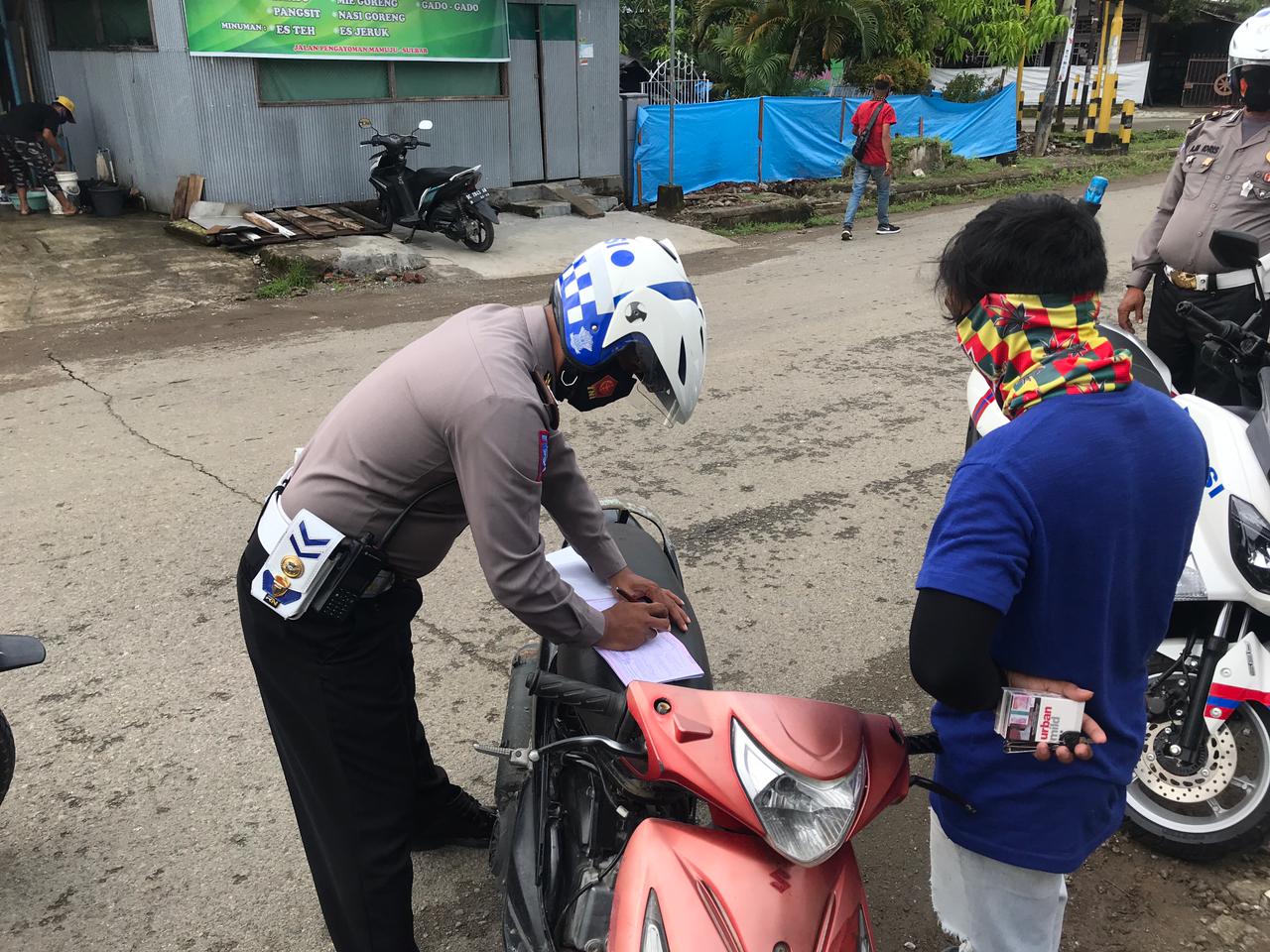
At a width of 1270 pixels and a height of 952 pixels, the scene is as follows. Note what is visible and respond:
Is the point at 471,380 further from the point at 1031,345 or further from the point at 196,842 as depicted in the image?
the point at 196,842

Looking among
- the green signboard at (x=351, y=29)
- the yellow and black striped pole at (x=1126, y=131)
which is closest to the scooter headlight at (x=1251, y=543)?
the green signboard at (x=351, y=29)

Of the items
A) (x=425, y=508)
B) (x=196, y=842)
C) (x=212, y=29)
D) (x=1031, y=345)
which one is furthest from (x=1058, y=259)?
(x=212, y=29)

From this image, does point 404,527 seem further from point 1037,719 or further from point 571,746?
point 1037,719

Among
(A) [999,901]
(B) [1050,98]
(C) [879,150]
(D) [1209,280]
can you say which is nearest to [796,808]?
(A) [999,901]

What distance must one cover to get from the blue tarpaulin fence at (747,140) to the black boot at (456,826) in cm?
1233

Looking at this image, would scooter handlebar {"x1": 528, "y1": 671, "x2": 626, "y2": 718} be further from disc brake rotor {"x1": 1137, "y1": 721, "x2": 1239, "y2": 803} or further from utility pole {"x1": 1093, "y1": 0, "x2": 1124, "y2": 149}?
utility pole {"x1": 1093, "y1": 0, "x2": 1124, "y2": 149}

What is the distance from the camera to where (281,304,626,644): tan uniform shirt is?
1.97 metres

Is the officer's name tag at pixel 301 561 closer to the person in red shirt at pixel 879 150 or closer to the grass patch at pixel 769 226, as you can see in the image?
the person in red shirt at pixel 879 150

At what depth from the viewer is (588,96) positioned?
45.4ft

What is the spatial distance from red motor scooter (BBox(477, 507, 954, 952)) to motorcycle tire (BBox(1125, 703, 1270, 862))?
1.35m

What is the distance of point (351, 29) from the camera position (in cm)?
1166

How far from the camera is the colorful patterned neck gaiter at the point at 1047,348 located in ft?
5.48

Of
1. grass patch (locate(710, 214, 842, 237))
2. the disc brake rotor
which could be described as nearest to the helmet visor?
the disc brake rotor

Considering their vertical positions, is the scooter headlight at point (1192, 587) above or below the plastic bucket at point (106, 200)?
above
